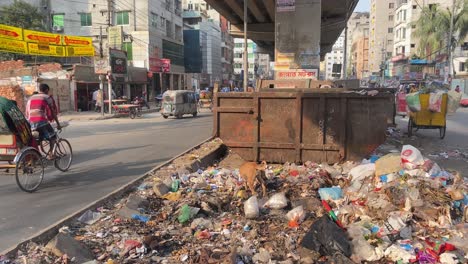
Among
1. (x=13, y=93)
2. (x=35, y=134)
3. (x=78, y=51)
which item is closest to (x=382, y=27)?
(x=78, y=51)

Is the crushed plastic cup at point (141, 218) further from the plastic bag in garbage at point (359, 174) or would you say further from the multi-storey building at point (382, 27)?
the multi-storey building at point (382, 27)

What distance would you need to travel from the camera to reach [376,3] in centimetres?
11262

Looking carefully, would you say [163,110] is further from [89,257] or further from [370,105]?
[89,257]

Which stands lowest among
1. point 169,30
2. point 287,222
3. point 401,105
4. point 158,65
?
point 287,222

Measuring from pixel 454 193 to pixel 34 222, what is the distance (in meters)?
5.50

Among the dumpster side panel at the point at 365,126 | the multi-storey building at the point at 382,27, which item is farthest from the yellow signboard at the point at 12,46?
the multi-storey building at the point at 382,27

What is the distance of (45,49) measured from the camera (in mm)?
29172

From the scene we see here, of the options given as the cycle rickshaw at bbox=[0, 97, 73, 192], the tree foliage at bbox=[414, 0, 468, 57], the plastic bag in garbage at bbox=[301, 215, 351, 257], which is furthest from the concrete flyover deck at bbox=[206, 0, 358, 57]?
the tree foliage at bbox=[414, 0, 468, 57]

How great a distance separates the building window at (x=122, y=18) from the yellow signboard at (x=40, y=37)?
591 inches

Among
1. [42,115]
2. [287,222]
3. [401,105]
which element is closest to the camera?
[287,222]

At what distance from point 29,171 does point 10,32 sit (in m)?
23.1

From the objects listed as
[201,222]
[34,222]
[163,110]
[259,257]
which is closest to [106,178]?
[34,222]

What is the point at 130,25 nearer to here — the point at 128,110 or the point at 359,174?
the point at 128,110

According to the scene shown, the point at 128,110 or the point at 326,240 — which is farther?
the point at 128,110
